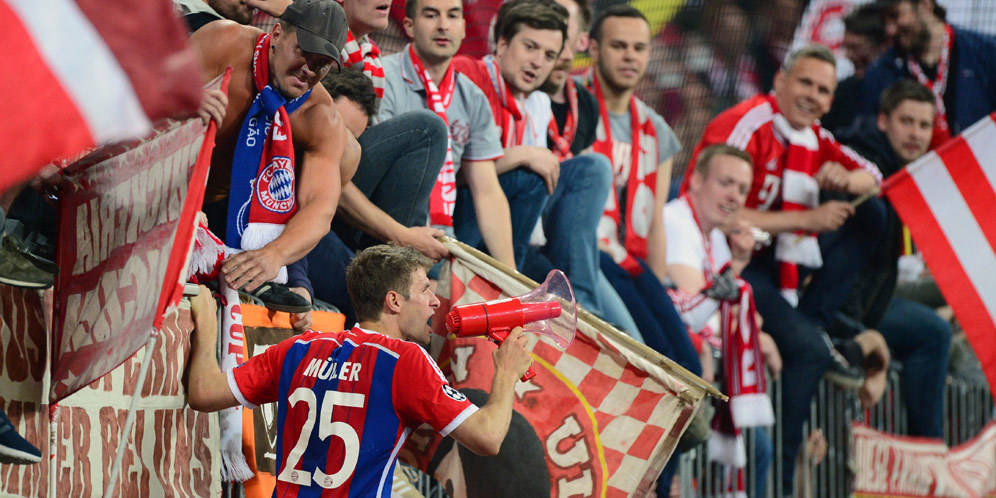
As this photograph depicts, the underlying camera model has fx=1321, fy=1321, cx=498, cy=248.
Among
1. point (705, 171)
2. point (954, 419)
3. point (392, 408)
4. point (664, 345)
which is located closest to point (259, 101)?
point (392, 408)

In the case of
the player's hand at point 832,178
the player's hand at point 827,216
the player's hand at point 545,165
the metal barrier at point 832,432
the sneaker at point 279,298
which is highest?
the player's hand at point 832,178

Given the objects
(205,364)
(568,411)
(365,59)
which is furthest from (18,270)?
(568,411)

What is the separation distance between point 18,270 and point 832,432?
5911 mm

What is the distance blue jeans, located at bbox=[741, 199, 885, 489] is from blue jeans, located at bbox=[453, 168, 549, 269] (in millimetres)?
2208

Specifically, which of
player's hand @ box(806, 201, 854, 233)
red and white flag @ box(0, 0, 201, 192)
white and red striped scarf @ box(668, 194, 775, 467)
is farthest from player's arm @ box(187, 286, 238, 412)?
player's hand @ box(806, 201, 854, 233)

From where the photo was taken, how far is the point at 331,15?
4164mm

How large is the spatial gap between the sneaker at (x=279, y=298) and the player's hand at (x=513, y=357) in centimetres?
78

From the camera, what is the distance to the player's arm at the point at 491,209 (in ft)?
18.2

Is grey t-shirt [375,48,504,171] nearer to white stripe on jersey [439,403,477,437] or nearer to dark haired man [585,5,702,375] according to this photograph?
dark haired man [585,5,702,375]

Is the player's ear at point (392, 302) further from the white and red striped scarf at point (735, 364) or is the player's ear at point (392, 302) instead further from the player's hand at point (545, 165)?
the white and red striped scarf at point (735, 364)

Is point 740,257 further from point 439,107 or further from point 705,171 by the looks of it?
point 439,107

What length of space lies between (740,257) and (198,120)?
181 inches

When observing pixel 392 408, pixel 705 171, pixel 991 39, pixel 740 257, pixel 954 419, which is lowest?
pixel 954 419

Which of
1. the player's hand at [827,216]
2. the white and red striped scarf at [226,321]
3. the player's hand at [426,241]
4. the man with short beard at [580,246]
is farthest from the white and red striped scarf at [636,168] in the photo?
the white and red striped scarf at [226,321]
